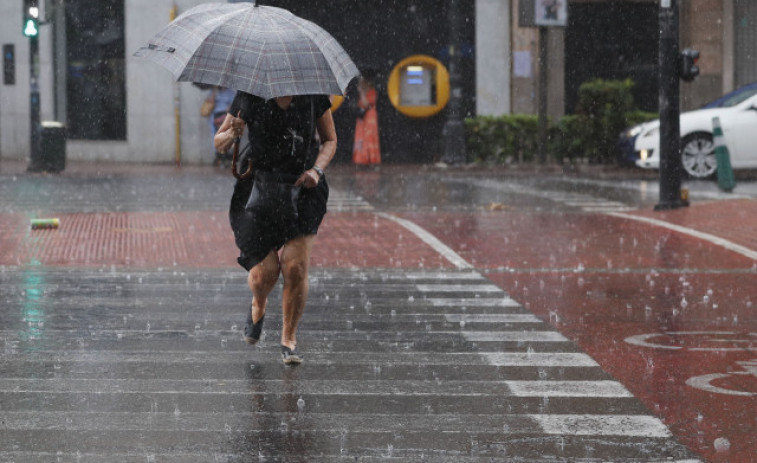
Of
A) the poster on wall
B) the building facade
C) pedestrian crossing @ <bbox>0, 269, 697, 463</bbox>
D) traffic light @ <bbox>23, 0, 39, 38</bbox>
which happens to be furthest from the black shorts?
the building facade

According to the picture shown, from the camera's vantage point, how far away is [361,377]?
260 inches

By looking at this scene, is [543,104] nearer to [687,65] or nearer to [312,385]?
[687,65]

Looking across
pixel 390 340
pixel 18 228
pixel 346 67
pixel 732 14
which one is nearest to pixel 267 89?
pixel 346 67

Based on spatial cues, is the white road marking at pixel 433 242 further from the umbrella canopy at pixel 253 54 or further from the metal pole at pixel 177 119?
the metal pole at pixel 177 119

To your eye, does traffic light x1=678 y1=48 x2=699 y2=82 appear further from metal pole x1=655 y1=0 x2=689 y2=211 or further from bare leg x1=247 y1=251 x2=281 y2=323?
bare leg x1=247 y1=251 x2=281 y2=323

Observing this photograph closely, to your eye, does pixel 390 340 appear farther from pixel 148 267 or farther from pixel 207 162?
pixel 207 162

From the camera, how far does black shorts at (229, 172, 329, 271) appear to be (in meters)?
6.82

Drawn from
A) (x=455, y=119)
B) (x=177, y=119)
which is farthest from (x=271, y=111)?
(x=177, y=119)

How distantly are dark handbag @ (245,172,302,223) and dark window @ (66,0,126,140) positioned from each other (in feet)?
73.4

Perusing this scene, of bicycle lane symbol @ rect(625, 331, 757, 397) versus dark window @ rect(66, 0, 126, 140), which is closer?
bicycle lane symbol @ rect(625, 331, 757, 397)

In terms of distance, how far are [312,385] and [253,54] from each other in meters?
1.65

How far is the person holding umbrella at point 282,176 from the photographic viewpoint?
6676 millimetres

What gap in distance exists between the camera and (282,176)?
6.74 m

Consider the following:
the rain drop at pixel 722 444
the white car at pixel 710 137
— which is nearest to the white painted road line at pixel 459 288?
the rain drop at pixel 722 444
